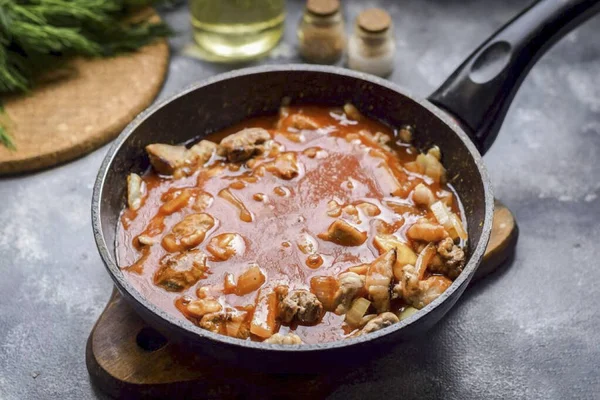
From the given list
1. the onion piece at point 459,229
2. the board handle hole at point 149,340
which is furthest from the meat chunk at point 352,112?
the board handle hole at point 149,340

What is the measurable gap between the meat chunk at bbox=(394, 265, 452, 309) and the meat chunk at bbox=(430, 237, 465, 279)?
0.07m

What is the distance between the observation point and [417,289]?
7.12ft

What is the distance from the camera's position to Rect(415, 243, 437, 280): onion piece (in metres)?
2.26

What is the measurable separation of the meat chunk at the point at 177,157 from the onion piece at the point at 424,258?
0.82 meters

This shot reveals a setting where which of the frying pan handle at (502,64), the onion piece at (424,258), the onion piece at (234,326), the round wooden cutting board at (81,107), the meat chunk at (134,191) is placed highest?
the frying pan handle at (502,64)

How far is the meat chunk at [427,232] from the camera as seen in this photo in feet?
7.61

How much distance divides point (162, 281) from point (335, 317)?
1.66ft

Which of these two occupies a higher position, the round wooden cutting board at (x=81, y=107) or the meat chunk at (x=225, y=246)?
the meat chunk at (x=225, y=246)

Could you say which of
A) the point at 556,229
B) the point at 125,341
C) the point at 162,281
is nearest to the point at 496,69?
the point at 556,229

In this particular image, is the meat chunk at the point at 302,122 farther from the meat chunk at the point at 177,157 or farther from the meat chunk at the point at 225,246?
the meat chunk at the point at 225,246

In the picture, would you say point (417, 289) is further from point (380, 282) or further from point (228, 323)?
point (228, 323)

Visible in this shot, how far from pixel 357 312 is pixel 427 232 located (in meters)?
0.35

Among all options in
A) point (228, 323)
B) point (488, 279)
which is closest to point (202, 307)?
point (228, 323)

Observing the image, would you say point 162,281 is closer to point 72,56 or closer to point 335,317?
point 335,317
